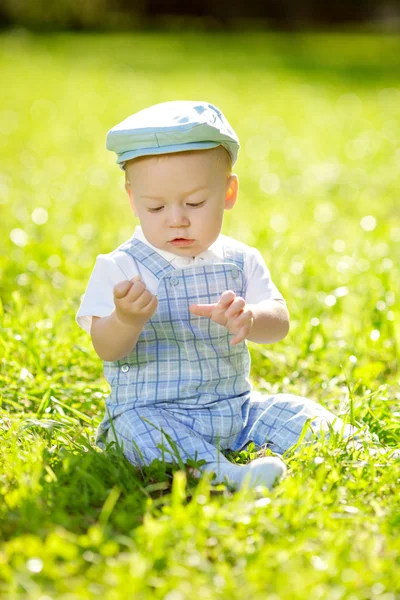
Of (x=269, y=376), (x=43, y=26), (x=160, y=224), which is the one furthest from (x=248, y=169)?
(x=43, y=26)

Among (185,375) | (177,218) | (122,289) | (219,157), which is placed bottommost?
(185,375)

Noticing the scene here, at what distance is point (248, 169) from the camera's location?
21.3ft

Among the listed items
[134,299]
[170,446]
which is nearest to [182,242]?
[134,299]

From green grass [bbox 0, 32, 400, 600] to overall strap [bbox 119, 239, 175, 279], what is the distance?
52cm

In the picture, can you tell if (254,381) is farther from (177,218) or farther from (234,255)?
(177,218)

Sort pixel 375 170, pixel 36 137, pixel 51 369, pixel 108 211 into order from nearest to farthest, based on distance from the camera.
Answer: pixel 51 369 → pixel 108 211 → pixel 375 170 → pixel 36 137

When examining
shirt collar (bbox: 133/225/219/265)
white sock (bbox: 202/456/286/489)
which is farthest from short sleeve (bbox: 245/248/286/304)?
white sock (bbox: 202/456/286/489)

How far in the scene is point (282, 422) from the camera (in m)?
2.36

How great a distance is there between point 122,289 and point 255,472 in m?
0.57

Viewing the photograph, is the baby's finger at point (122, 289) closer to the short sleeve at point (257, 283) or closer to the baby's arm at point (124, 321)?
the baby's arm at point (124, 321)

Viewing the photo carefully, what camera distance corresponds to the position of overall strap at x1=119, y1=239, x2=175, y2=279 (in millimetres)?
2295

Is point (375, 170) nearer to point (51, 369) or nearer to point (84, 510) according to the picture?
point (51, 369)

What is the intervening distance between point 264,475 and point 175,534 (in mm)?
342

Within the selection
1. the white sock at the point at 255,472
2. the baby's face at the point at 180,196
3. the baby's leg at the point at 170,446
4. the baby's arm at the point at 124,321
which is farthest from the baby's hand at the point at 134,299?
the white sock at the point at 255,472
